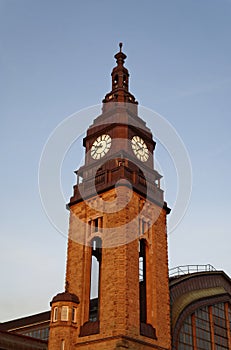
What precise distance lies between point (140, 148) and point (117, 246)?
38.0 ft

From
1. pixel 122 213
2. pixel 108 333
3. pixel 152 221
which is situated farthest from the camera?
pixel 152 221

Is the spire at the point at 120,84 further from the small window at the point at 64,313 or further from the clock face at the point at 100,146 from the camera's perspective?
the small window at the point at 64,313

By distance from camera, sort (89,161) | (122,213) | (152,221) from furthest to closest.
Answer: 1. (89,161)
2. (152,221)
3. (122,213)

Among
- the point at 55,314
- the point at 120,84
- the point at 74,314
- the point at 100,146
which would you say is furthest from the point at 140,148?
the point at 55,314

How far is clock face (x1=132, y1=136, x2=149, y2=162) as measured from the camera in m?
47.8

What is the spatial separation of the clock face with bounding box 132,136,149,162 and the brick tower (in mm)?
114

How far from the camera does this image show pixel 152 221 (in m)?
44.9

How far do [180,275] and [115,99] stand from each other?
18513mm

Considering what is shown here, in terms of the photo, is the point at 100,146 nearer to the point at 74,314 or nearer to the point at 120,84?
the point at 120,84

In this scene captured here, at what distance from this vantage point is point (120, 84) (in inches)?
2090

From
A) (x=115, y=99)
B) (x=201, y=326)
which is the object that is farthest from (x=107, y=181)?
(x=201, y=326)

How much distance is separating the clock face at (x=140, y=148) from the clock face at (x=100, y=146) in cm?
233

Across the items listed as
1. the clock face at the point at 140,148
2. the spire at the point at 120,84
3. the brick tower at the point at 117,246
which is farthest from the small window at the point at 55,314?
the spire at the point at 120,84

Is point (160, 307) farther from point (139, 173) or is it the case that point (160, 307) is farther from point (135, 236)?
point (139, 173)
